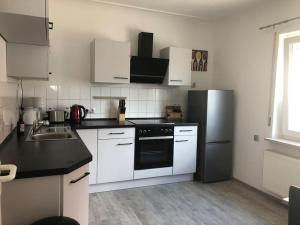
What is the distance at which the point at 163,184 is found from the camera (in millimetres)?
3723

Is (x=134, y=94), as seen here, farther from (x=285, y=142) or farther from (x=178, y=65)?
(x=285, y=142)

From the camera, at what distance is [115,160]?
11.0 ft

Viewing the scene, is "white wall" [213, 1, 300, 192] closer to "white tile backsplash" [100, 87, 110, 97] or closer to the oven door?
the oven door

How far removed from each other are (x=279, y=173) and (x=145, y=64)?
225 cm

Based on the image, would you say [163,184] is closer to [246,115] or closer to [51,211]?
[246,115]

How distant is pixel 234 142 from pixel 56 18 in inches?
124

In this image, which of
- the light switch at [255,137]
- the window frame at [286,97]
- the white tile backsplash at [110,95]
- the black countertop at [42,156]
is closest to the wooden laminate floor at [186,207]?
the light switch at [255,137]

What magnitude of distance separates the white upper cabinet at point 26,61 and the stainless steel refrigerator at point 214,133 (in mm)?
2163

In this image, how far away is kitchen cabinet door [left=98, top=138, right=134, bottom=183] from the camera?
10.7 ft

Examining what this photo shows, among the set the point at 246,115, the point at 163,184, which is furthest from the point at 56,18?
the point at 246,115

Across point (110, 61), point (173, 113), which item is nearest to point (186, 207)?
point (173, 113)

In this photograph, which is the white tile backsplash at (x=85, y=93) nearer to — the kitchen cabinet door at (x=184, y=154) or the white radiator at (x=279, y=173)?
the kitchen cabinet door at (x=184, y=154)

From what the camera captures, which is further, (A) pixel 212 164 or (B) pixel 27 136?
(A) pixel 212 164

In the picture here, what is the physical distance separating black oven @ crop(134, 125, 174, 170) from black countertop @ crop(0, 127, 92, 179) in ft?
4.05
